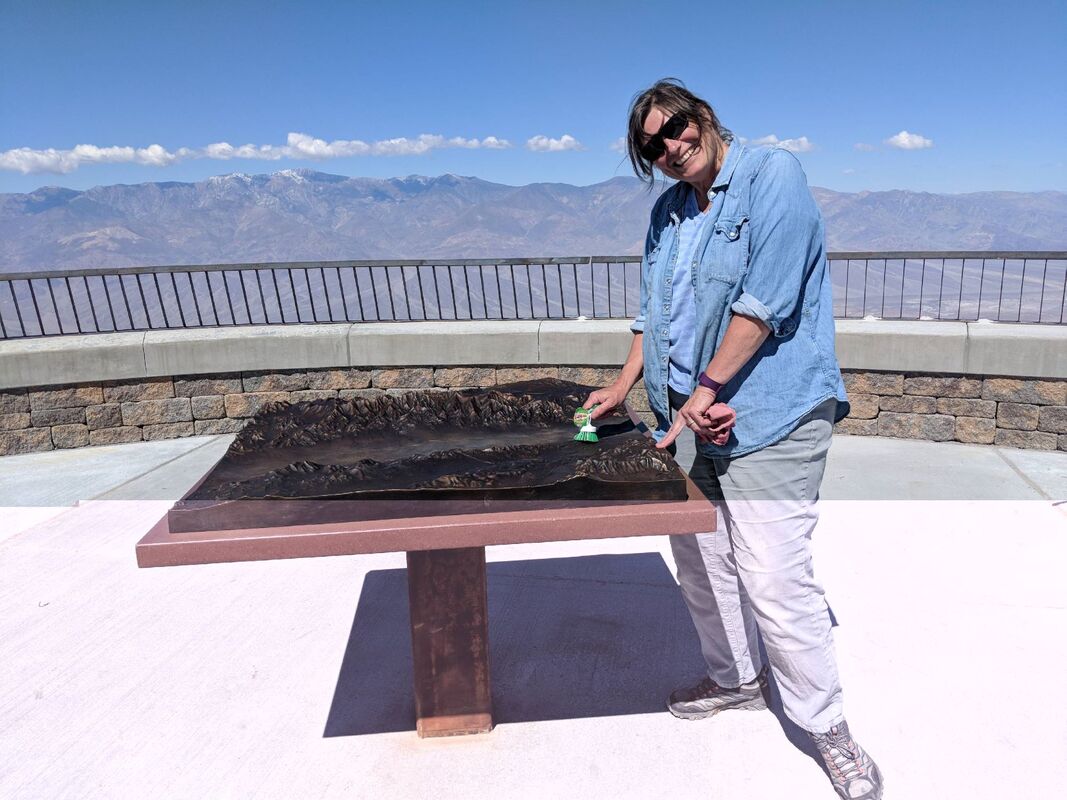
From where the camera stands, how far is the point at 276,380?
19.4 ft

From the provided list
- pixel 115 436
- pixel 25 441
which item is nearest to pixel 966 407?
pixel 115 436

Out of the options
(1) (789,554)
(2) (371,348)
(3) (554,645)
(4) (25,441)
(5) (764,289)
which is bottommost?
(3) (554,645)

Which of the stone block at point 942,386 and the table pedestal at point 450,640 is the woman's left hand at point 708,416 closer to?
the table pedestal at point 450,640

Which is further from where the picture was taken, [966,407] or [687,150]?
[966,407]

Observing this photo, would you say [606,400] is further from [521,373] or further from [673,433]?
[521,373]

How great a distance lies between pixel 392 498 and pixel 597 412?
0.76m

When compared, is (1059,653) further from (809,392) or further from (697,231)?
(697,231)

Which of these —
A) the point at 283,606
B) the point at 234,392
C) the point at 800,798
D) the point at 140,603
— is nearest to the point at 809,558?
the point at 800,798

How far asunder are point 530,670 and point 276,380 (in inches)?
154

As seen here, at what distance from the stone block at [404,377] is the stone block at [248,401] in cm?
74

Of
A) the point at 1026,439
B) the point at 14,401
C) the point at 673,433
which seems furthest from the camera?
the point at 14,401

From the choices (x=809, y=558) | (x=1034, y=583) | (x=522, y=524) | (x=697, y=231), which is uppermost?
→ (x=697, y=231)

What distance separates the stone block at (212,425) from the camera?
5.99 metres

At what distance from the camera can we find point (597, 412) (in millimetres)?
2377
